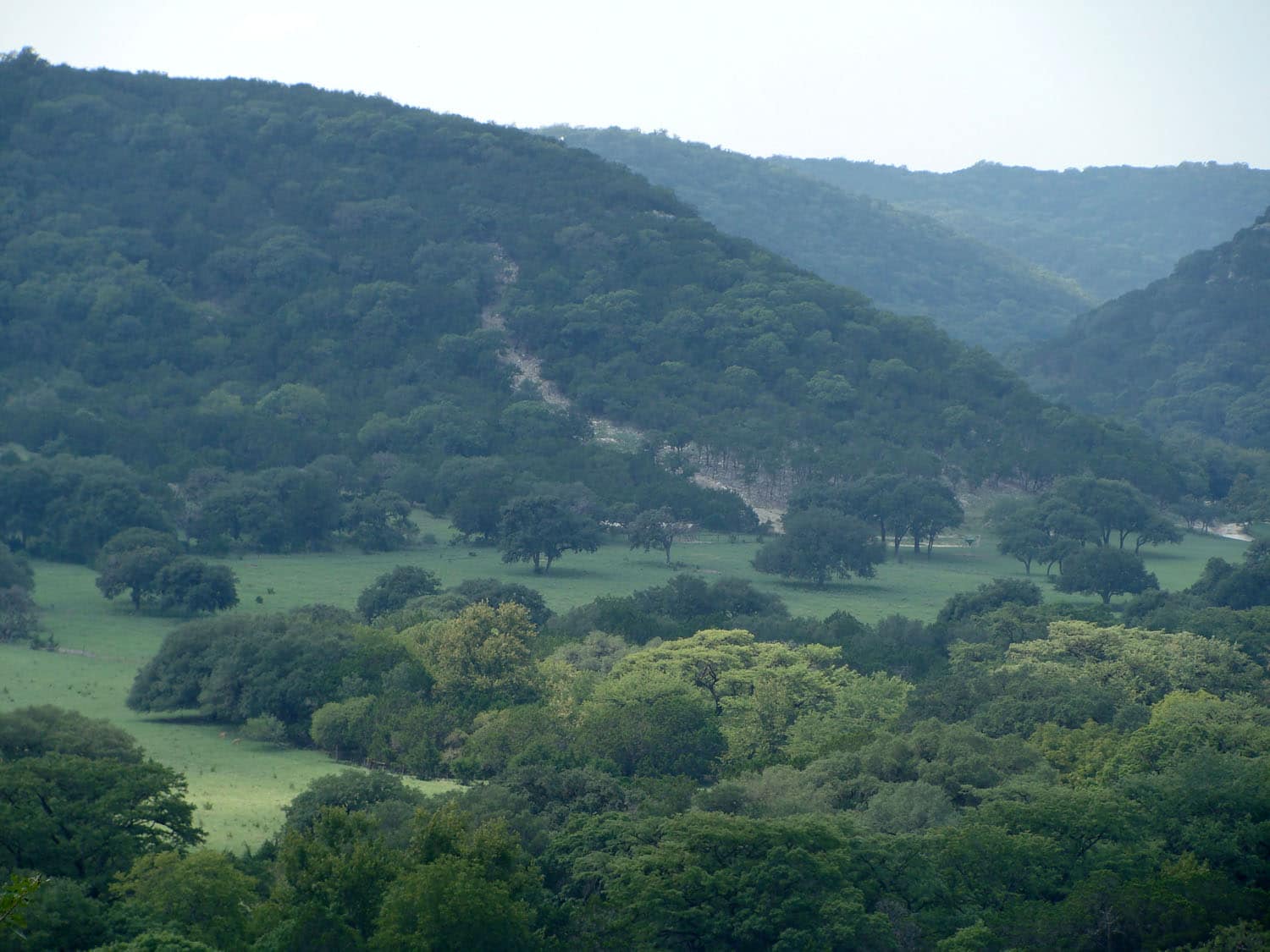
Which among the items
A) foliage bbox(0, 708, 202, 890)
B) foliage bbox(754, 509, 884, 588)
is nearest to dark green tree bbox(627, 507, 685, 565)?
foliage bbox(754, 509, 884, 588)

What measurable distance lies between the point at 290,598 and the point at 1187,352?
321 ft

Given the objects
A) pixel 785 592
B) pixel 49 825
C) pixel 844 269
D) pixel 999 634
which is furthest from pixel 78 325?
pixel 844 269

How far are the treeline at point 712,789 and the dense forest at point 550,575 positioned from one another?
10cm

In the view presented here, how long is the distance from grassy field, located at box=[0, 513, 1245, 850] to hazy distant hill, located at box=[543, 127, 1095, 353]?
302 feet

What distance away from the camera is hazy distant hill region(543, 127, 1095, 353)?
178375 mm

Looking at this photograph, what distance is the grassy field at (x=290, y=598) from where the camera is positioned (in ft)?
119

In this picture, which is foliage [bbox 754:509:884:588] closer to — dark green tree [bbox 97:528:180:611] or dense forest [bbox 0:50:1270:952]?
dense forest [bbox 0:50:1270:952]

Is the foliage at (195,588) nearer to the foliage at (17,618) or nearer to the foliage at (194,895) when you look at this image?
the foliage at (17,618)

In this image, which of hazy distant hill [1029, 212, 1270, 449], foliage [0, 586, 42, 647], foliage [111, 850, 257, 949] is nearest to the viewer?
foliage [111, 850, 257, 949]

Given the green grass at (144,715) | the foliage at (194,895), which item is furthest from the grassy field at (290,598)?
the foliage at (194,895)

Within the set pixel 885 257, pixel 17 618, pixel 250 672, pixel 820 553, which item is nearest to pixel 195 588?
pixel 17 618

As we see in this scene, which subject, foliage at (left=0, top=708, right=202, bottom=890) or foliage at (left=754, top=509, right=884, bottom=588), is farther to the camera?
foliage at (left=754, top=509, right=884, bottom=588)

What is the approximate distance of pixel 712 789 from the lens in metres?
33.1

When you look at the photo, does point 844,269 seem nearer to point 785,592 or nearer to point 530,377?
point 530,377
